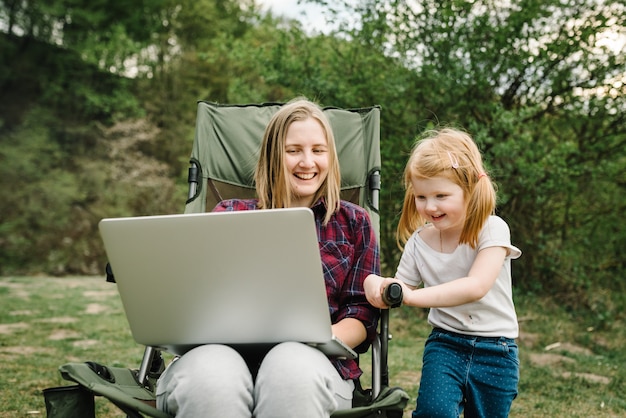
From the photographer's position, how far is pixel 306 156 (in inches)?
82.9

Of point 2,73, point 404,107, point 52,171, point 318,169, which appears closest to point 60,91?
point 2,73

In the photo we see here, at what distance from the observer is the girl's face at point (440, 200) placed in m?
1.91

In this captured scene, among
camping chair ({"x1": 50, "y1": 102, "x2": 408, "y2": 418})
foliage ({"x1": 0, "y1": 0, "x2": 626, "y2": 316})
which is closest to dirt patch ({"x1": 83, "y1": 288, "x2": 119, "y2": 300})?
foliage ({"x1": 0, "y1": 0, "x2": 626, "y2": 316})

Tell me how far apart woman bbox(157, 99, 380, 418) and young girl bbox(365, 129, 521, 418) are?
17 cm

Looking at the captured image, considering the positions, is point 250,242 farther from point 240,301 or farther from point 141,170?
point 141,170

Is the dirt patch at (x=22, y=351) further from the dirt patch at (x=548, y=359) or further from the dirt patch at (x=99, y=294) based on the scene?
the dirt patch at (x=548, y=359)

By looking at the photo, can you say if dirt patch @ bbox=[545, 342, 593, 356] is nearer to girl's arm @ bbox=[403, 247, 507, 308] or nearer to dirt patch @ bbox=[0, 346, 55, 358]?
girl's arm @ bbox=[403, 247, 507, 308]

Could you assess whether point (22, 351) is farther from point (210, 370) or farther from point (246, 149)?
point (210, 370)

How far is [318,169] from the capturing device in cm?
214

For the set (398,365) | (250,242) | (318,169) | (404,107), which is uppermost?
(404,107)

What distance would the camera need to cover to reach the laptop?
144 cm

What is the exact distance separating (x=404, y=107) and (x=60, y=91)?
12859 mm

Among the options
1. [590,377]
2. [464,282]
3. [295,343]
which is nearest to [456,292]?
[464,282]

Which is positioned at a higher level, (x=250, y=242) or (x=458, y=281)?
(x=250, y=242)
